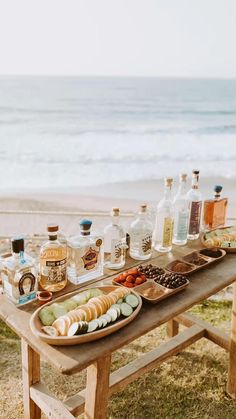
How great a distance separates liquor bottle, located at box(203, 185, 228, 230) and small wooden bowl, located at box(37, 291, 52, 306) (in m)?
0.99

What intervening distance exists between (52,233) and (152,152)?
9978 millimetres

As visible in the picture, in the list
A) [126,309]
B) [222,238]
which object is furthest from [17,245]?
[222,238]

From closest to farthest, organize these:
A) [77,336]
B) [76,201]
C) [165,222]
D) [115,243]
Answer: [77,336] < [115,243] < [165,222] < [76,201]

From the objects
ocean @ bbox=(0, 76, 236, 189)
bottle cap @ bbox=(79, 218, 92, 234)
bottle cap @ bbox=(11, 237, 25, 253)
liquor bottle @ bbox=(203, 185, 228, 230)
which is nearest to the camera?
bottle cap @ bbox=(11, 237, 25, 253)

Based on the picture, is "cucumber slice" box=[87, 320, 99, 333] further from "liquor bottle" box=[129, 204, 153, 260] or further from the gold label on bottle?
the gold label on bottle

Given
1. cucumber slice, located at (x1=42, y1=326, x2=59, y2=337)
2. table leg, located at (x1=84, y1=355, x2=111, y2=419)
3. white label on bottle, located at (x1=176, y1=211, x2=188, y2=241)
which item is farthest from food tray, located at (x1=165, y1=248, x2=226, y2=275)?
cucumber slice, located at (x1=42, y1=326, x2=59, y2=337)

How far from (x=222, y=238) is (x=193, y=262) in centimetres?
26

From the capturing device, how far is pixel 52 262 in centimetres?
145

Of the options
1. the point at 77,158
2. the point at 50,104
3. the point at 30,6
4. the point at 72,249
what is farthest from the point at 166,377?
the point at 30,6

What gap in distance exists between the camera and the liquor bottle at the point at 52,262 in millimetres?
1454

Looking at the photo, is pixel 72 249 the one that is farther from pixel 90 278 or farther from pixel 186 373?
pixel 186 373

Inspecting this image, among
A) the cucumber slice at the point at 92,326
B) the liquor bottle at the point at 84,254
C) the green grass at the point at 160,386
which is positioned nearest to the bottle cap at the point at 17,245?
the liquor bottle at the point at 84,254

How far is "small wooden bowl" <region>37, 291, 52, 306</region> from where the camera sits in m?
1.42

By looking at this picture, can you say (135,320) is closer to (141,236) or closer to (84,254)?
(84,254)
